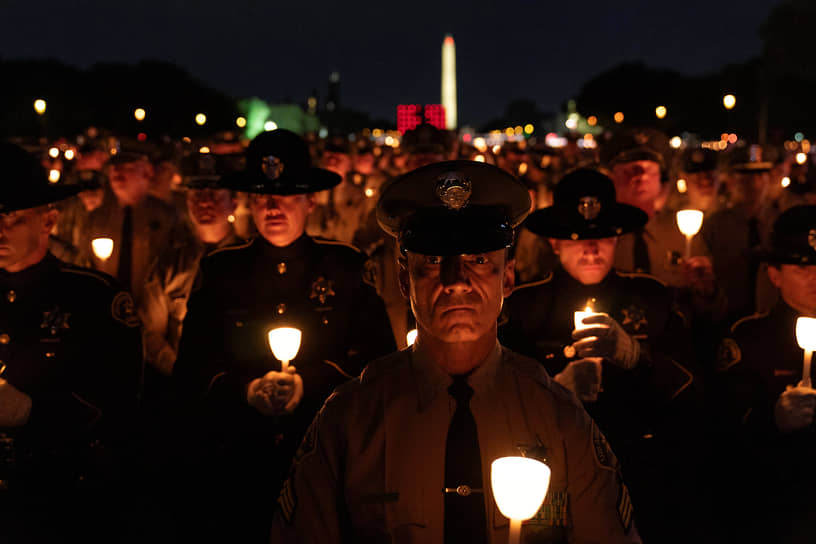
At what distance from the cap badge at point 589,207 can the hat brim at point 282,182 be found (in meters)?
1.61

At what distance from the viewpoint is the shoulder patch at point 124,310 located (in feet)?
15.6

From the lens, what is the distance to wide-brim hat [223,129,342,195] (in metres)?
5.29

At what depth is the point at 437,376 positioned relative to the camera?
9.00 ft

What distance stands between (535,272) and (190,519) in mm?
4058

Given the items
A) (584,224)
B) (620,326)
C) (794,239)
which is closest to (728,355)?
(794,239)

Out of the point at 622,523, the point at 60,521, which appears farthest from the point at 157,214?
the point at 622,523

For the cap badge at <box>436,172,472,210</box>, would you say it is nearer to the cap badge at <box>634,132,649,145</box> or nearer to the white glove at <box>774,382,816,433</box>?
the white glove at <box>774,382,816,433</box>

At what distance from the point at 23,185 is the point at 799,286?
439 cm

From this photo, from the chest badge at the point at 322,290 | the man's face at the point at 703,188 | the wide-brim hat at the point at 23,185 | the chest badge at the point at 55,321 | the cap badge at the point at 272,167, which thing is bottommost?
the chest badge at the point at 55,321

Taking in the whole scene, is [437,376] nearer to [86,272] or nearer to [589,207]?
[589,207]

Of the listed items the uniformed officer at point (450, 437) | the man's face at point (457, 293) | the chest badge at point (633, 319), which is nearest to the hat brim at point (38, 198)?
the uniformed officer at point (450, 437)

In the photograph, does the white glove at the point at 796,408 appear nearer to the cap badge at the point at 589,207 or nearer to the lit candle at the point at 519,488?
the cap badge at the point at 589,207

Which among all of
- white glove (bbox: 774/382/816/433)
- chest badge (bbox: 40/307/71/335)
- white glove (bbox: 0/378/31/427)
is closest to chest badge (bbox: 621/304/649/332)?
white glove (bbox: 774/382/816/433)

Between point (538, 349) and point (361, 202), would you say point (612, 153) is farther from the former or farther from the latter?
point (361, 202)
